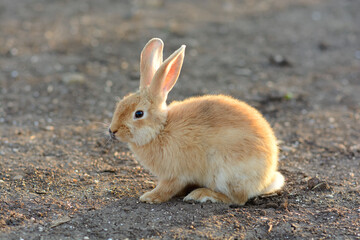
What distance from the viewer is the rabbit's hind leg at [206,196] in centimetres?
493

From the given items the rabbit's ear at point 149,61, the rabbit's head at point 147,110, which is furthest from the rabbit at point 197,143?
the rabbit's ear at point 149,61

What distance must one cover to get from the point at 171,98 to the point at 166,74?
3022mm

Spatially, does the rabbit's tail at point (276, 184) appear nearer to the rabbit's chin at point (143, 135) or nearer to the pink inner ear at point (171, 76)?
the rabbit's chin at point (143, 135)

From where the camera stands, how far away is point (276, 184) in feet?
17.2

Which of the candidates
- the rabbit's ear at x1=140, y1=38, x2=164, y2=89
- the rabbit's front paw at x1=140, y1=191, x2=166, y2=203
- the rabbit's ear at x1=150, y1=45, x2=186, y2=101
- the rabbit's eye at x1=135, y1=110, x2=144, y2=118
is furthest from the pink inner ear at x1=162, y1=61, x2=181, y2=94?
the rabbit's front paw at x1=140, y1=191, x2=166, y2=203

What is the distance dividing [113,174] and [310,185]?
2.35 m

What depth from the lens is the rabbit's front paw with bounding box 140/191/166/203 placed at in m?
4.89

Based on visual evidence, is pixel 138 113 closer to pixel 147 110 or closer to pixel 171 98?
pixel 147 110

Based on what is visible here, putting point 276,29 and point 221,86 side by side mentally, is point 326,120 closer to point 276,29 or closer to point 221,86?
point 221,86

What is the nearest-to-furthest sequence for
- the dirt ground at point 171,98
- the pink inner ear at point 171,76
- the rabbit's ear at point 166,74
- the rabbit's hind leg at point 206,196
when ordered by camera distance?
the dirt ground at point 171,98
the rabbit's ear at point 166,74
the rabbit's hind leg at point 206,196
the pink inner ear at point 171,76

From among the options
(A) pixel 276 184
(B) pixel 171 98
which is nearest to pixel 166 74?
(A) pixel 276 184

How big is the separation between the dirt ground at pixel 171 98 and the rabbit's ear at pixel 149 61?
4.10 ft

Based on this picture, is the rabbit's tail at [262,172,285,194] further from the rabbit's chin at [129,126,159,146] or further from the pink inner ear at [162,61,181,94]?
the pink inner ear at [162,61,181,94]

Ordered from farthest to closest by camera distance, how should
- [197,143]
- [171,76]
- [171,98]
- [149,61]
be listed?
[171,98]
[149,61]
[171,76]
[197,143]
